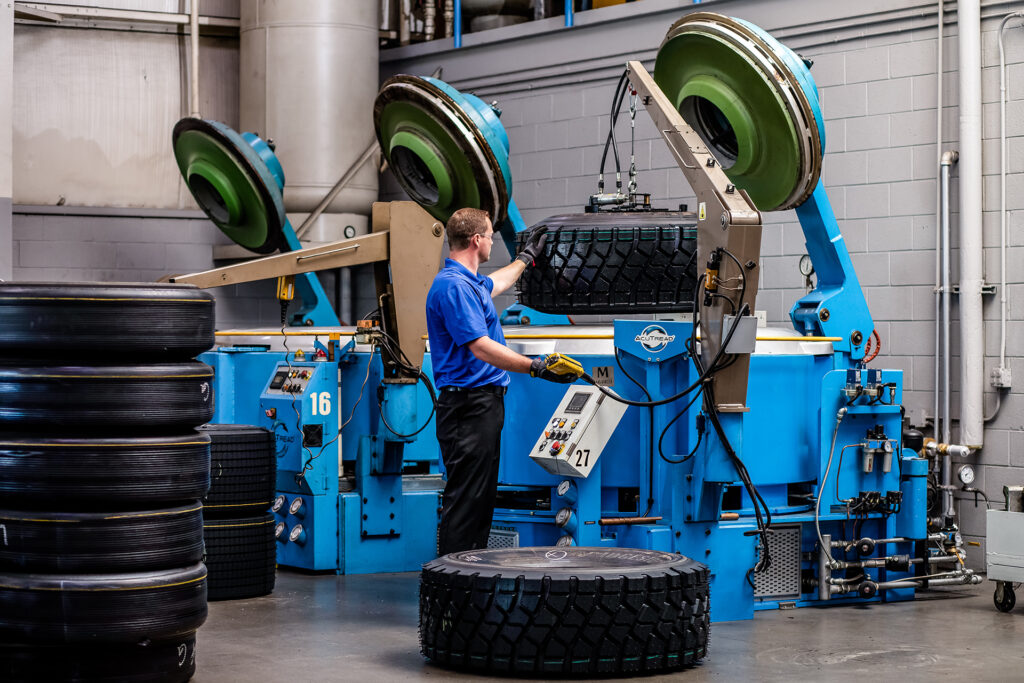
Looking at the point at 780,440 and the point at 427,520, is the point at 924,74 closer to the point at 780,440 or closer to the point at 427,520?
the point at 780,440

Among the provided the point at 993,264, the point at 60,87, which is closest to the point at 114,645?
the point at 993,264

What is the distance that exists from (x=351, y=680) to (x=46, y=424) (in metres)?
1.28

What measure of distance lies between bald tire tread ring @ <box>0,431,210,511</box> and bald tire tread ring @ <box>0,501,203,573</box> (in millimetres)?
41

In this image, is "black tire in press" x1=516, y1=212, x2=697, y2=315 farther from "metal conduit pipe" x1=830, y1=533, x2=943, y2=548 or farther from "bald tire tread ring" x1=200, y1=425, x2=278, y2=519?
"bald tire tread ring" x1=200, y1=425, x2=278, y2=519

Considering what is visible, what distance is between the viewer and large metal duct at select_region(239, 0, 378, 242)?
10219 mm

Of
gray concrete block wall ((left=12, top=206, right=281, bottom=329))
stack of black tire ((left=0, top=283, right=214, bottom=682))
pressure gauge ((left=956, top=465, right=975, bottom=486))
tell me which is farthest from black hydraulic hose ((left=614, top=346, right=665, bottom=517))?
gray concrete block wall ((left=12, top=206, right=281, bottom=329))

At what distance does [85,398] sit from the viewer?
4.38m

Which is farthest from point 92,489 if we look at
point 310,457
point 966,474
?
point 966,474

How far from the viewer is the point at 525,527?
5.99 meters

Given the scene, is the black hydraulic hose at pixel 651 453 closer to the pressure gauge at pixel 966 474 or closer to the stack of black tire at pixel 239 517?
the pressure gauge at pixel 966 474

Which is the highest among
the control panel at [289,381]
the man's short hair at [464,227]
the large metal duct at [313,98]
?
the large metal duct at [313,98]

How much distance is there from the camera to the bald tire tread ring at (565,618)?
14.8 ft

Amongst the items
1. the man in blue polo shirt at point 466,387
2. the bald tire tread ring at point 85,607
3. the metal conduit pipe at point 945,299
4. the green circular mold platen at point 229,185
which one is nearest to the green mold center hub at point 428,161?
the man in blue polo shirt at point 466,387

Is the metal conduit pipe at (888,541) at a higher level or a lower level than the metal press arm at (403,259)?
lower
